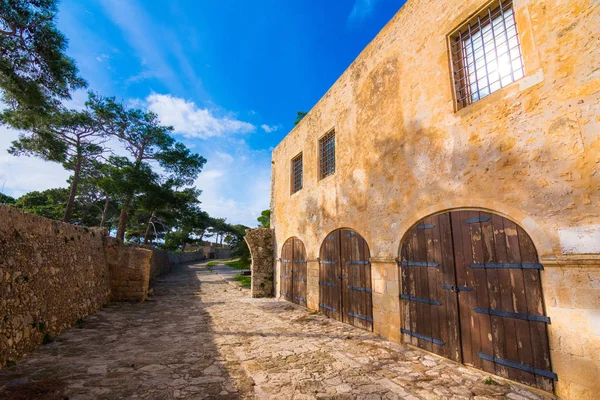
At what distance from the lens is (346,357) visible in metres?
4.30

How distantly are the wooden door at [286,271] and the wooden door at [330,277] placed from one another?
2.13 meters

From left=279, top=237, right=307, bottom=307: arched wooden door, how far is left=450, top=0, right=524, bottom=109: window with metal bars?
6.20m

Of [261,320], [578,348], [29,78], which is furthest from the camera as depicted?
[29,78]

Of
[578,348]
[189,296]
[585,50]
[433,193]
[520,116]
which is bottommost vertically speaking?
[189,296]

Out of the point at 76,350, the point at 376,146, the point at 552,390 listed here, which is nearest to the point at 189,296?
the point at 76,350

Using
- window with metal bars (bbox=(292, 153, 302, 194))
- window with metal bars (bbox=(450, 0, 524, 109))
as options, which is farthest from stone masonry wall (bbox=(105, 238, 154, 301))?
window with metal bars (bbox=(450, 0, 524, 109))

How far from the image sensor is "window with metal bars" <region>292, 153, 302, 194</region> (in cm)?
998

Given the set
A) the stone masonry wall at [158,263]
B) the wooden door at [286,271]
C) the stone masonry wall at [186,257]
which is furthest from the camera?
the stone masonry wall at [186,257]

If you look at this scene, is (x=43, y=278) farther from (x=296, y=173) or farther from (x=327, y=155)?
(x=296, y=173)

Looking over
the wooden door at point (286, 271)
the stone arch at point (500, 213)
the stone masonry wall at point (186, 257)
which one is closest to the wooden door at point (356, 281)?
the stone arch at point (500, 213)

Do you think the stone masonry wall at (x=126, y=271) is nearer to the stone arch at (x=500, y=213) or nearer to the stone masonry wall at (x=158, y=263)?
the stone arch at (x=500, y=213)

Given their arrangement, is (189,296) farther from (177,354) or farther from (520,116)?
(520,116)

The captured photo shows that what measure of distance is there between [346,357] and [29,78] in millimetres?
10595

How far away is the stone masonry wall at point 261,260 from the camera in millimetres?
10984
